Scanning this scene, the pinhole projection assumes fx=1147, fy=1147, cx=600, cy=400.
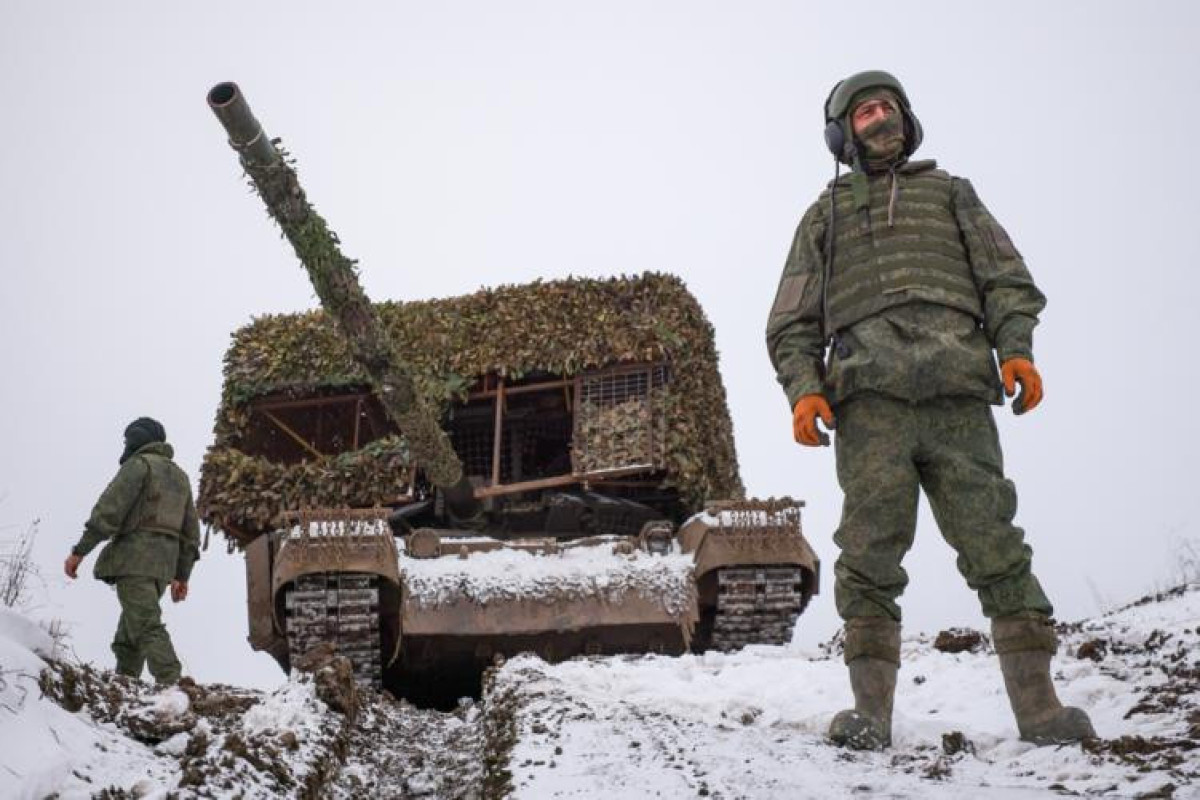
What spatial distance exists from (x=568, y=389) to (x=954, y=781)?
761cm

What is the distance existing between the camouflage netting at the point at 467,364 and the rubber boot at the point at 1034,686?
18.2 feet

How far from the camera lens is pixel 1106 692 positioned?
3.74 metres

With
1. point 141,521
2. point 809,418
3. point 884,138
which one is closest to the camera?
point 809,418

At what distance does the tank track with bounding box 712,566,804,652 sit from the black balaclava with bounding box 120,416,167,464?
12.1 ft

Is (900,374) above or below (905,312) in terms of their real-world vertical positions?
below

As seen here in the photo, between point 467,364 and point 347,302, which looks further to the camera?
point 467,364

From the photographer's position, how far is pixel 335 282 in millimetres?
7254

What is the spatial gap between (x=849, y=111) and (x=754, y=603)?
4.03m

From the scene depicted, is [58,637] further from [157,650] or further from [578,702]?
[157,650]

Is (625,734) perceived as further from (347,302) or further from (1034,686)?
(347,302)

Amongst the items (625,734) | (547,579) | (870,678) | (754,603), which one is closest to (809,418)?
(870,678)

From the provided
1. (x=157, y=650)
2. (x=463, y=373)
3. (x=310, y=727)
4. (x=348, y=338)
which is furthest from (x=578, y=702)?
(x=463, y=373)

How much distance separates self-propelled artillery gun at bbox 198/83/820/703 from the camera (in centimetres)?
711

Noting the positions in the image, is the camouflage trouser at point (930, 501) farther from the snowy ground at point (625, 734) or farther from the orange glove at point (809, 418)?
the snowy ground at point (625, 734)
